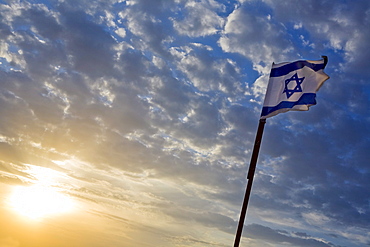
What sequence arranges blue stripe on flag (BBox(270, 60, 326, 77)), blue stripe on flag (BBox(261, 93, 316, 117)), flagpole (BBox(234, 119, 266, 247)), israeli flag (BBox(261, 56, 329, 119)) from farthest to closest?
blue stripe on flag (BBox(270, 60, 326, 77)) → israeli flag (BBox(261, 56, 329, 119)) → blue stripe on flag (BBox(261, 93, 316, 117)) → flagpole (BBox(234, 119, 266, 247))

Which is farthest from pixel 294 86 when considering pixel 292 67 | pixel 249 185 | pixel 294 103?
pixel 249 185

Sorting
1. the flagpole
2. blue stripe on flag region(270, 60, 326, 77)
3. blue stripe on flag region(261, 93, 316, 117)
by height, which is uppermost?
blue stripe on flag region(270, 60, 326, 77)

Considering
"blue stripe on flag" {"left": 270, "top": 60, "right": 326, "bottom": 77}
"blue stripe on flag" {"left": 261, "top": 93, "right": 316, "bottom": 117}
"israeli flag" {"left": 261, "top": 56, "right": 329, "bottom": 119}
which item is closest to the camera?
"blue stripe on flag" {"left": 261, "top": 93, "right": 316, "bottom": 117}

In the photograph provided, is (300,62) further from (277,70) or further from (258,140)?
(258,140)

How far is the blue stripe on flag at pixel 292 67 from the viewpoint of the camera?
1861cm

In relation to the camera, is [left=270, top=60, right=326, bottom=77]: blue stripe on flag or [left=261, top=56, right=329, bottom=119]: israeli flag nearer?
[left=261, top=56, right=329, bottom=119]: israeli flag

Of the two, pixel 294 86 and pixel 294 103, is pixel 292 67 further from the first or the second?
pixel 294 103

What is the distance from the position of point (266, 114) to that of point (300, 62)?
380 centimetres

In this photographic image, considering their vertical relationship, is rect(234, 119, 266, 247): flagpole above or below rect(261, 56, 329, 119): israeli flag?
below

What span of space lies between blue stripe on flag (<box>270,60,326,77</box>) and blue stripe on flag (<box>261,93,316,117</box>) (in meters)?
1.72

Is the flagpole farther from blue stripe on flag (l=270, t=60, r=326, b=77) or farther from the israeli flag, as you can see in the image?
blue stripe on flag (l=270, t=60, r=326, b=77)

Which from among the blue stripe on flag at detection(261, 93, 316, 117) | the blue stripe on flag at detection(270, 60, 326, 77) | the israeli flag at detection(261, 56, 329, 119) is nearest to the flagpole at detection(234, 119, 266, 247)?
the blue stripe on flag at detection(261, 93, 316, 117)

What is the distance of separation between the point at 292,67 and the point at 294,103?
7.95 feet

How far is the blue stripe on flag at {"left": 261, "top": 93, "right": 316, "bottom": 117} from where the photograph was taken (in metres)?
18.2
